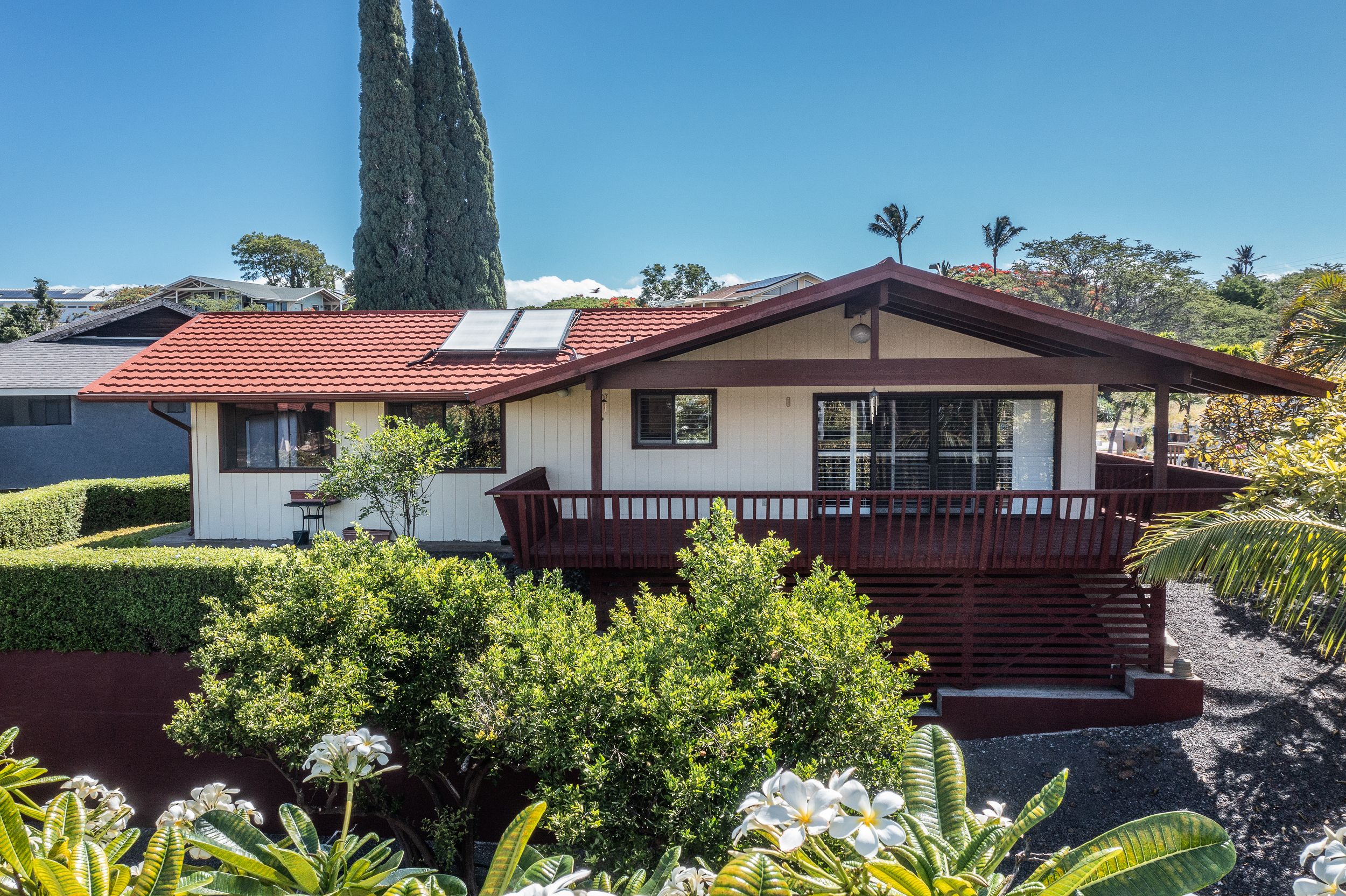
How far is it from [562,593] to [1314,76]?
23199 millimetres

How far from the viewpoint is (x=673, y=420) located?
396 inches

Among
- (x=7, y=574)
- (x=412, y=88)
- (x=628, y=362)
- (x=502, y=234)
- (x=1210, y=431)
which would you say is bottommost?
(x=7, y=574)

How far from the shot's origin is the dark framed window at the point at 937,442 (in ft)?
32.0

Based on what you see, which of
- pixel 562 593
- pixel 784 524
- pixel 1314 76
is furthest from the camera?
pixel 1314 76

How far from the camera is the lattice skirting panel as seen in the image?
788cm

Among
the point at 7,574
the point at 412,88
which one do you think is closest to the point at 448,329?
the point at 7,574

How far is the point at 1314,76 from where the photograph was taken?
1691cm

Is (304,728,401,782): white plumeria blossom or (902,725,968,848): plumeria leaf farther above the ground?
(902,725,968,848): plumeria leaf

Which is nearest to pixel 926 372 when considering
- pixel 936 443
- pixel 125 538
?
pixel 936 443

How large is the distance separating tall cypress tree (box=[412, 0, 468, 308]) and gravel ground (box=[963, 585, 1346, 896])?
23142 millimetres

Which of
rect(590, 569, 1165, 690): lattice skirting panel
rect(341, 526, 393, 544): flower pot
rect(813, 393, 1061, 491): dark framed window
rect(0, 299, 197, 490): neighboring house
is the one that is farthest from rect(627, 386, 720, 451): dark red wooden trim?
rect(0, 299, 197, 490): neighboring house

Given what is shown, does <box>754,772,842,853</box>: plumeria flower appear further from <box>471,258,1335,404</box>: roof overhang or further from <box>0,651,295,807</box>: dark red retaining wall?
<box>0,651,295,807</box>: dark red retaining wall

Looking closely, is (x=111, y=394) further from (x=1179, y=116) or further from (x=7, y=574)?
(x=1179, y=116)

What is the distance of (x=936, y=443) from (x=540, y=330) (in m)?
6.76
